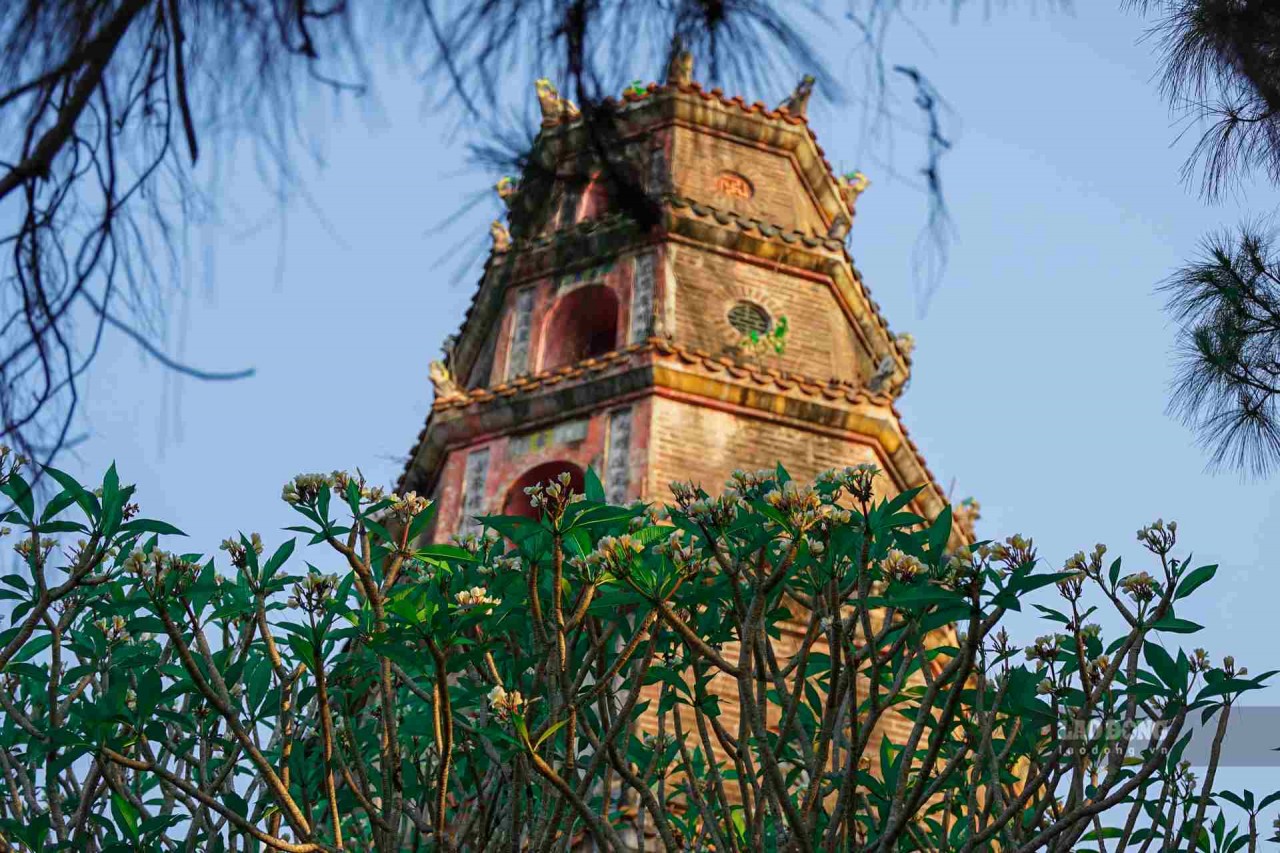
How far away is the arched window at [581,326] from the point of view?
19.0m

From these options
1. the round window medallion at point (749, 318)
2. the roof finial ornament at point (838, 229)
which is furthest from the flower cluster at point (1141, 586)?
the roof finial ornament at point (838, 229)

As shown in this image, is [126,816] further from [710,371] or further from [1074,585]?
[710,371]

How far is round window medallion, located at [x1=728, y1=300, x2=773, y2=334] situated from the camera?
18281mm

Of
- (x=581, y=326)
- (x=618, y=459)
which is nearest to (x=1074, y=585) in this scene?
(x=618, y=459)

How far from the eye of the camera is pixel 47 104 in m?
2.85

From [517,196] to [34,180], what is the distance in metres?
1.09

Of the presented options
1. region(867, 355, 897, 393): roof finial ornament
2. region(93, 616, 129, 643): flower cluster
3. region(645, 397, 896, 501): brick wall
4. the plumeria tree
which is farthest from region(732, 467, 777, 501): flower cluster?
region(867, 355, 897, 393): roof finial ornament

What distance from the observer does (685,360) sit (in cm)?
1666

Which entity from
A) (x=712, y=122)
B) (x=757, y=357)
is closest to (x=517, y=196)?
(x=757, y=357)

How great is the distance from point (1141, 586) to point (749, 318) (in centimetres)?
1296

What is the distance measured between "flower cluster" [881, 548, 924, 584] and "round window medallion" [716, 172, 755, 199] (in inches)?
607

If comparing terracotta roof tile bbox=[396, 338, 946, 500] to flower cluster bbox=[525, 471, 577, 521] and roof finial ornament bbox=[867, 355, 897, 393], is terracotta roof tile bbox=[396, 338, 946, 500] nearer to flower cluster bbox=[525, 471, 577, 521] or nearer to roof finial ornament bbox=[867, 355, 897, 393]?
roof finial ornament bbox=[867, 355, 897, 393]

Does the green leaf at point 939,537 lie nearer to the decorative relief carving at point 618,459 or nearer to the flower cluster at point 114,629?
the flower cluster at point 114,629

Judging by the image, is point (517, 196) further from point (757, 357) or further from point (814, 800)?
point (757, 357)
